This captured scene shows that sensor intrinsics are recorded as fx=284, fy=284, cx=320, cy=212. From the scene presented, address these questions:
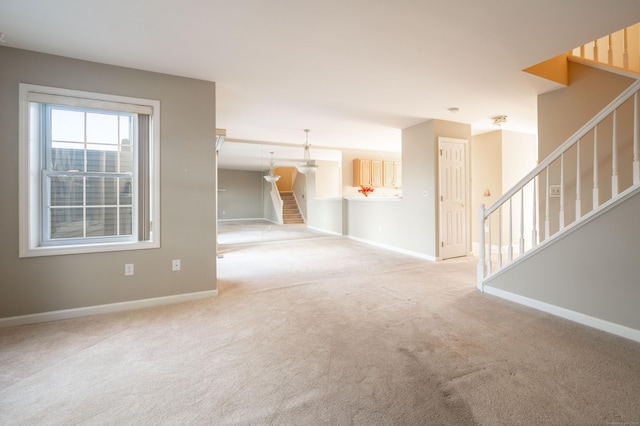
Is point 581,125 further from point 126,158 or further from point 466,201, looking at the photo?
point 126,158

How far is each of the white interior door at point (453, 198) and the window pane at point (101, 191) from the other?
15.5 ft

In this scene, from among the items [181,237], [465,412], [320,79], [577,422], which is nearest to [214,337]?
[181,237]

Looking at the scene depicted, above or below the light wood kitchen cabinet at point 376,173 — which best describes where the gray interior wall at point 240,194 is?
below

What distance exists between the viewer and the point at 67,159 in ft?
9.12

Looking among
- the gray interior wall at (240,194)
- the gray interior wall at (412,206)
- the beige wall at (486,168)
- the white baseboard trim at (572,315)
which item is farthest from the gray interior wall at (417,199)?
the gray interior wall at (240,194)

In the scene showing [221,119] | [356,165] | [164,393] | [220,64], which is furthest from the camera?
[356,165]

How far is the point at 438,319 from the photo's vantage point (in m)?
2.61

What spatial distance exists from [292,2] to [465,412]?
107 inches

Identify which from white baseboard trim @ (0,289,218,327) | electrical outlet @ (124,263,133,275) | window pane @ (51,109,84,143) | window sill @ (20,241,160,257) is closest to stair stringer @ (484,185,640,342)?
white baseboard trim @ (0,289,218,327)

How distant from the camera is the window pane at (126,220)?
3025 millimetres

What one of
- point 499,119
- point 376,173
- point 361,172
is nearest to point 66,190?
point 499,119

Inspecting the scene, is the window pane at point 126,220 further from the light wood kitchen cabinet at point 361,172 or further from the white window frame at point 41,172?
the light wood kitchen cabinet at point 361,172

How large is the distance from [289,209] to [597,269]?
5.88 m

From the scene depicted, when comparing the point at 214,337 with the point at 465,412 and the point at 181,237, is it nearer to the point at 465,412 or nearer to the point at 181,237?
the point at 181,237
